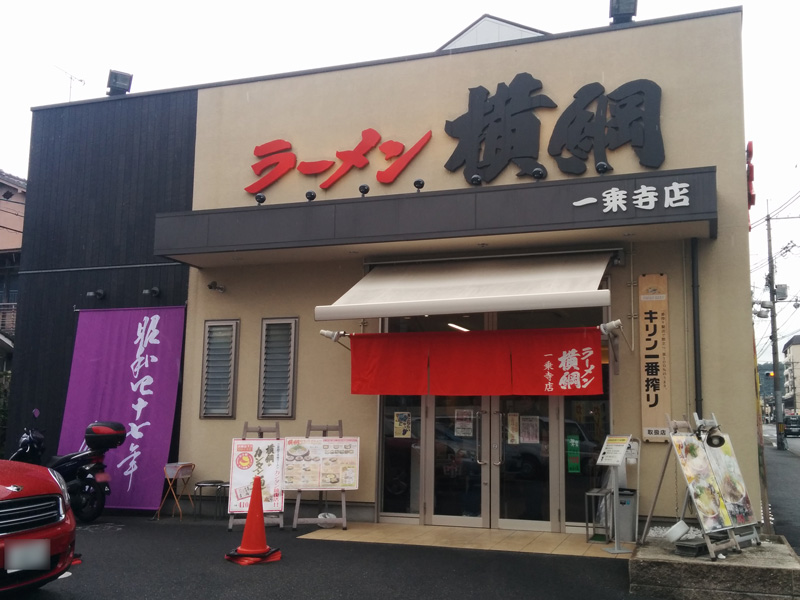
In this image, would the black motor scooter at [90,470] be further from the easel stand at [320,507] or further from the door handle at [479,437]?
the door handle at [479,437]

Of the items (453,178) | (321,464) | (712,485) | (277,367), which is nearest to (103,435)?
(277,367)

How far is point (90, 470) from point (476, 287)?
6339 mm

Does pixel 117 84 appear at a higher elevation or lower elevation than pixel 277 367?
higher

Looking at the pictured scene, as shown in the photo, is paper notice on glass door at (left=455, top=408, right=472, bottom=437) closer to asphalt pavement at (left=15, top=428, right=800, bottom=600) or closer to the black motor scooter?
asphalt pavement at (left=15, top=428, right=800, bottom=600)

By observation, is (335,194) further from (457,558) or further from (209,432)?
(457,558)

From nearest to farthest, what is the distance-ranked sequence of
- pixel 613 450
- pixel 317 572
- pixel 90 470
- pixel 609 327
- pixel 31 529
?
pixel 31 529
pixel 317 572
pixel 609 327
pixel 613 450
pixel 90 470

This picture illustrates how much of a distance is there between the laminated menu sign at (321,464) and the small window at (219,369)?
5.38ft

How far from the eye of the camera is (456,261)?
10.5 metres

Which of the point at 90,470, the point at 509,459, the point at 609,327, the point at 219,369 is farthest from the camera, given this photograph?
the point at 219,369

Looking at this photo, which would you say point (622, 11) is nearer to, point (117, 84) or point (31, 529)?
point (117, 84)

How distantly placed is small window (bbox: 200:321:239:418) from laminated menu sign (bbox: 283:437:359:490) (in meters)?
1.64

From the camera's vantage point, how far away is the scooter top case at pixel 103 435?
10.7 metres

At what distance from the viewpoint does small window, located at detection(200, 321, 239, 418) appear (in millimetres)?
11266

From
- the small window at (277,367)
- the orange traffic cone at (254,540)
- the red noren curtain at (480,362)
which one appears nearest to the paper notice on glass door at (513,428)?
the red noren curtain at (480,362)
